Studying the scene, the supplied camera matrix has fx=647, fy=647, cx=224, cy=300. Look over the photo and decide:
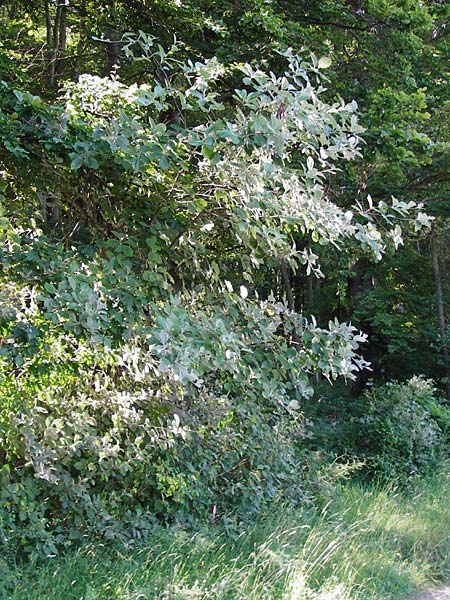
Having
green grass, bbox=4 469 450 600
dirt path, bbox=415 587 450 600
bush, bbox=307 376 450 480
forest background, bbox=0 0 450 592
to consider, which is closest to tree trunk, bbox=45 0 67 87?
forest background, bbox=0 0 450 592

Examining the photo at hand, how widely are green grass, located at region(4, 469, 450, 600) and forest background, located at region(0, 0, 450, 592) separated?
0.78 feet

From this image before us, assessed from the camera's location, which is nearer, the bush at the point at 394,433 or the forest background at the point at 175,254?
the forest background at the point at 175,254

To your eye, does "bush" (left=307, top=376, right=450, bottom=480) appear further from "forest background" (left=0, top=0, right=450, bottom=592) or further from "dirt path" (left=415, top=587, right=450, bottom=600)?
"dirt path" (left=415, top=587, right=450, bottom=600)

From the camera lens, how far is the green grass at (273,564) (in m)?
3.89

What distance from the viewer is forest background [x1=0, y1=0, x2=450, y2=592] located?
365 centimetres

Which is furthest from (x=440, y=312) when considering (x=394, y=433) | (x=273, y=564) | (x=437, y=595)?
(x=273, y=564)

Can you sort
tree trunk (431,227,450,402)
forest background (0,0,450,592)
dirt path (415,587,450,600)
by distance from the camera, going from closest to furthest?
forest background (0,0,450,592)
dirt path (415,587,450,600)
tree trunk (431,227,450,402)

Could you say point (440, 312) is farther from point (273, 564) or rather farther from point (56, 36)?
point (273, 564)

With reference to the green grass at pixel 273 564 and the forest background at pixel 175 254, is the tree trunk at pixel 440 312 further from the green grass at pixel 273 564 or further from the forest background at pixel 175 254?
the green grass at pixel 273 564

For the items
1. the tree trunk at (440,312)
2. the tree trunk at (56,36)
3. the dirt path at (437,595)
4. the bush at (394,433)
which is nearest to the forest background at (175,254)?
the tree trunk at (56,36)

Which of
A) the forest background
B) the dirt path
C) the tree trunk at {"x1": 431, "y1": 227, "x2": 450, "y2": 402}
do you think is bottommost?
the tree trunk at {"x1": 431, "y1": 227, "x2": 450, "y2": 402}

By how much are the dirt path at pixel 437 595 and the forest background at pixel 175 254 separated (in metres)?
1.51

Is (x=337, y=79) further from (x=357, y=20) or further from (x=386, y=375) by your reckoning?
(x=386, y=375)

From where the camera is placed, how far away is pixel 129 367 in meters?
4.73
